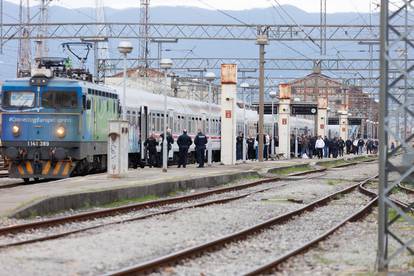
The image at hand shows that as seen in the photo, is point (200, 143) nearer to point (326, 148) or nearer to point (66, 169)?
point (66, 169)

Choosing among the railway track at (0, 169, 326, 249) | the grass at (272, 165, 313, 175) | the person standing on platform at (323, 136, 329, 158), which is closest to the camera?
the railway track at (0, 169, 326, 249)

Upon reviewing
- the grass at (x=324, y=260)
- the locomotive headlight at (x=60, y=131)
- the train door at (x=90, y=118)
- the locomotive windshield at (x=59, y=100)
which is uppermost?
the locomotive windshield at (x=59, y=100)

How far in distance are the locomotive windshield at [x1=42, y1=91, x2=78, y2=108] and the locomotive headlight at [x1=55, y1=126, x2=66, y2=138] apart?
0.73 m

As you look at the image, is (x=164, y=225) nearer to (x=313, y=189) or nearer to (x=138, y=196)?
(x=138, y=196)

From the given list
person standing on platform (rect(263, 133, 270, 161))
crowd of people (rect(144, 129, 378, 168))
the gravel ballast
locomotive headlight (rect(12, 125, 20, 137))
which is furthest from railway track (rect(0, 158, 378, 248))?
person standing on platform (rect(263, 133, 270, 161))

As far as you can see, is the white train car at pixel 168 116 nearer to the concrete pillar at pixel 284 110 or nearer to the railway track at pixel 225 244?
the concrete pillar at pixel 284 110

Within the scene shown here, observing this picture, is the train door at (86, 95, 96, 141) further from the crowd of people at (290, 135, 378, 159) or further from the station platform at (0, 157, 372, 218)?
the crowd of people at (290, 135, 378, 159)

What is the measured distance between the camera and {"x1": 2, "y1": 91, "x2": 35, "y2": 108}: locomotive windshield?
28.9 meters

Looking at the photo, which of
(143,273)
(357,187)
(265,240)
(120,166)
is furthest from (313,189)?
(143,273)

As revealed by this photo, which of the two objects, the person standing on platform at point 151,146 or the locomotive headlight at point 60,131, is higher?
the locomotive headlight at point 60,131

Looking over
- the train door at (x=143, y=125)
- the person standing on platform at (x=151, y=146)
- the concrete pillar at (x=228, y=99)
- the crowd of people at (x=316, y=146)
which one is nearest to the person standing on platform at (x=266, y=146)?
the crowd of people at (x=316, y=146)

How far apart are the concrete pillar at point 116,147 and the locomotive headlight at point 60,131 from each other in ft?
6.17

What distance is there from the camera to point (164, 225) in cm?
1702

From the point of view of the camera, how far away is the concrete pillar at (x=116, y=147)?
1084 inches
